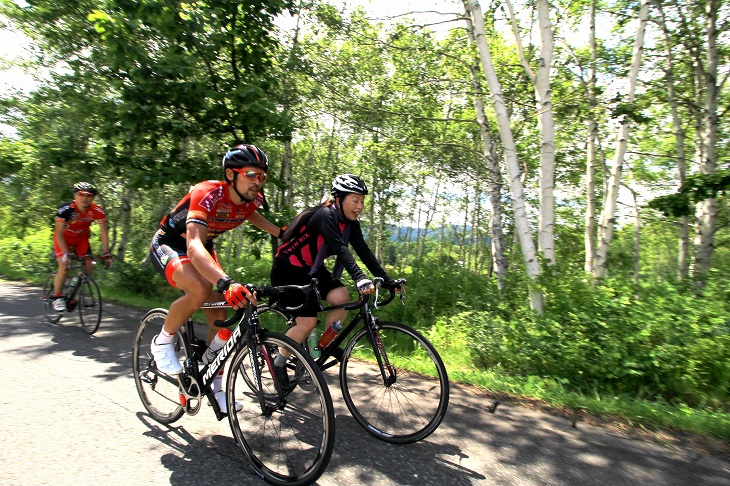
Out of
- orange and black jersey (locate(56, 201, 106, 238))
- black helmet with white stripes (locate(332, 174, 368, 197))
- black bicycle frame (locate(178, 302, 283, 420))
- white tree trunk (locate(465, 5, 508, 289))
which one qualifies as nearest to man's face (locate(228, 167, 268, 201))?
black helmet with white stripes (locate(332, 174, 368, 197))

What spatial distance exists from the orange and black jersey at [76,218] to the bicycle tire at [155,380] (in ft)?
13.5

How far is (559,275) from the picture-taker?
638 cm

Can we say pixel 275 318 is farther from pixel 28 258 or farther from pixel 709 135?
pixel 709 135

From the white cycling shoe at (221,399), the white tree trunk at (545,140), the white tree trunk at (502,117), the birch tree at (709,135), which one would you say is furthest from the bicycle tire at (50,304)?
the birch tree at (709,135)

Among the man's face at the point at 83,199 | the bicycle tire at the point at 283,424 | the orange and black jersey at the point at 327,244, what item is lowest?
the bicycle tire at the point at 283,424

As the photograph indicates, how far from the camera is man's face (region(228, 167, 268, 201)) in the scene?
3359 mm

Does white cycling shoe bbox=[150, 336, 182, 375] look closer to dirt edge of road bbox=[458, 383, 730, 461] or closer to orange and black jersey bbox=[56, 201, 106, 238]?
dirt edge of road bbox=[458, 383, 730, 461]

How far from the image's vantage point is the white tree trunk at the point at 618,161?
27.2 ft

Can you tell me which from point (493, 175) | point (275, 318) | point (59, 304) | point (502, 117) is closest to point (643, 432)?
point (275, 318)

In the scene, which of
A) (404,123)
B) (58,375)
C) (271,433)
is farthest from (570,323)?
(404,123)

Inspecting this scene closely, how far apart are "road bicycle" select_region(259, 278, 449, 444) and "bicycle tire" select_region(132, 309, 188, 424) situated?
90cm

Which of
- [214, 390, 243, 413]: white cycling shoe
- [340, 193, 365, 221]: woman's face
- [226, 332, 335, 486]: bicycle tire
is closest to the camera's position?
[226, 332, 335, 486]: bicycle tire

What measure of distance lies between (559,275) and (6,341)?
759 cm

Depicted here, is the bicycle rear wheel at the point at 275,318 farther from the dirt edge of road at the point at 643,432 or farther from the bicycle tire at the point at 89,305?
the bicycle tire at the point at 89,305
